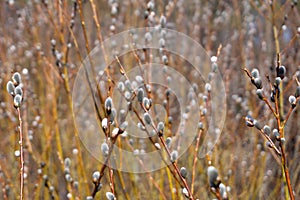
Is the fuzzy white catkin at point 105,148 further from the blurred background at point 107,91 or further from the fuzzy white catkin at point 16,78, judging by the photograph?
the blurred background at point 107,91

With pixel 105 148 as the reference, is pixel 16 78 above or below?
above

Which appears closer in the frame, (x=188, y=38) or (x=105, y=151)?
(x=105, y=151)

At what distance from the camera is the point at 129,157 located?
2.37 metres

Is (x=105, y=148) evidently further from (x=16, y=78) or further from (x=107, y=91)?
(x=107, y=91)

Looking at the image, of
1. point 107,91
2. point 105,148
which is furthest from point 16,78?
point 107,91

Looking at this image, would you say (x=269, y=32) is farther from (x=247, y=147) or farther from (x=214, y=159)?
(x=214, y=159)

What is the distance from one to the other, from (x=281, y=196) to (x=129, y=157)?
884mm

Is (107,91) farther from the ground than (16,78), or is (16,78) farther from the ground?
(107,91)

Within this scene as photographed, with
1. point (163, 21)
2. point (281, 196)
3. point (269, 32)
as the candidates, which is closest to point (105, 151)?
point (163, 21)

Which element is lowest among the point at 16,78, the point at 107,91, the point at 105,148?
the point at 105,148

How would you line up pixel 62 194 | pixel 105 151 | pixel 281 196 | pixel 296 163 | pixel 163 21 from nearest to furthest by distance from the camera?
1. pixel 105 151
2. pixel 163 21
3. pixel 281 196
4. pixel 296 163
5. pixel 62 194

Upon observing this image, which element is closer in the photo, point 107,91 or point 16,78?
point 16,78

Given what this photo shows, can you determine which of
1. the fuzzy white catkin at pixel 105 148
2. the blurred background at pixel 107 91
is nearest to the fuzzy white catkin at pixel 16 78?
the fuzzy white catkin at pixel 105 148

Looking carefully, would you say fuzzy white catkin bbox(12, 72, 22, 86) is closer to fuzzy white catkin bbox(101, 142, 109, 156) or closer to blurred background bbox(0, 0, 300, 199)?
fuzzy white catkin bbox(101, 142, 109, 156)
